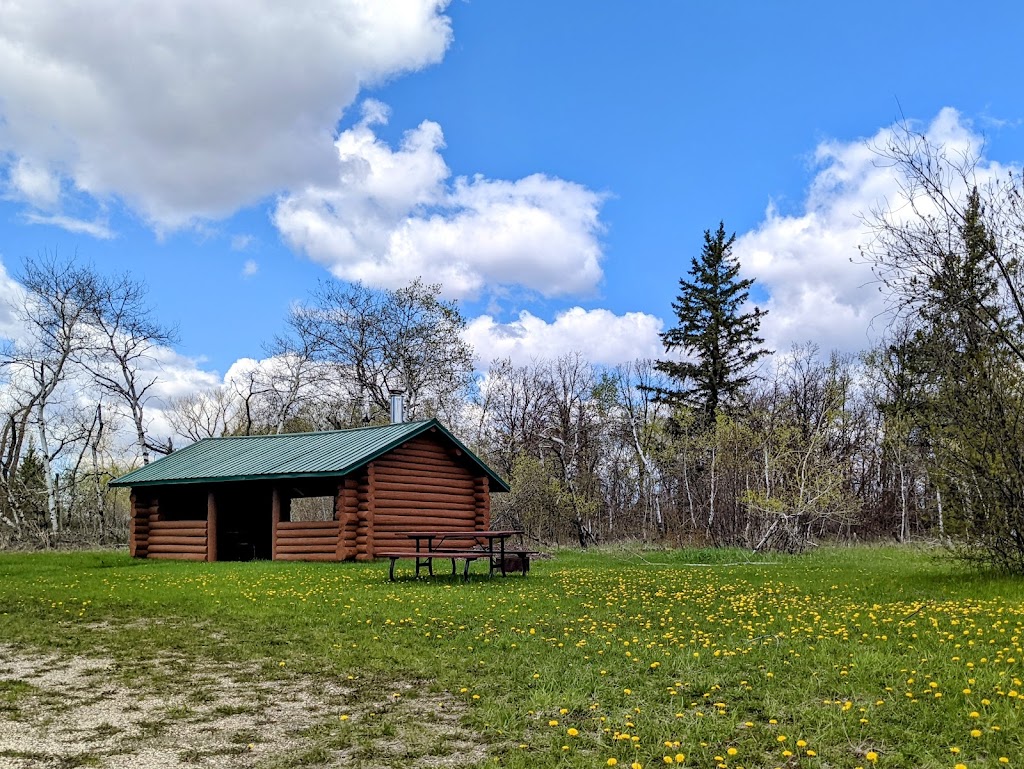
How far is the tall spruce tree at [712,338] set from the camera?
128 feet

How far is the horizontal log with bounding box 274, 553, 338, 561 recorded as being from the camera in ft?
73.7

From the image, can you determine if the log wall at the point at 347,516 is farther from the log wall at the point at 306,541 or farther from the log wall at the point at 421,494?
the log wall at the point at 421,494

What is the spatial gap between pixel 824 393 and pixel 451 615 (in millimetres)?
30727

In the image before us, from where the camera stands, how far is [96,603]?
1266cm

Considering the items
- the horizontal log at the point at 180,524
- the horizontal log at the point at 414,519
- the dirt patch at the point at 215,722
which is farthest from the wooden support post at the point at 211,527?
the dirt patch at the point at 215,722

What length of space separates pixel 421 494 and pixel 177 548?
7928 mm

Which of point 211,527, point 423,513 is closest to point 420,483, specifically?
point 423,513

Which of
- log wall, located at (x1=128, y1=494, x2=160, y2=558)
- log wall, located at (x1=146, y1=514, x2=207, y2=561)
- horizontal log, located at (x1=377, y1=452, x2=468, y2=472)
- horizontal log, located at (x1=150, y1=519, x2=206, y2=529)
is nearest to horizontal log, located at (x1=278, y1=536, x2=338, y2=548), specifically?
horizontal log, located at (x1=377, y1=452, x2=468, y2=472)

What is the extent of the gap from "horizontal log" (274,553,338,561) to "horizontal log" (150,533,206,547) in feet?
10.4

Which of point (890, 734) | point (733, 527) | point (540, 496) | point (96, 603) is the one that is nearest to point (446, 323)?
point (540, 496)

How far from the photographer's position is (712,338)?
129 ft

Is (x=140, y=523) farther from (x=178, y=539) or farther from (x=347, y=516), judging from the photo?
(x=347, y=516)

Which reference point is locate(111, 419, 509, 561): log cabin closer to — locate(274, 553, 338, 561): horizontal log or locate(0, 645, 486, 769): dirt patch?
locate(274, 553, 338, 561): horizontal log

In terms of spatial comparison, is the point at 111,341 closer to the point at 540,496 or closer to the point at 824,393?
the point at 540,496
